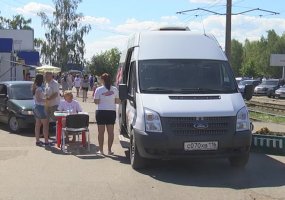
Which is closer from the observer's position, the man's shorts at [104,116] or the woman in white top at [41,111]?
the man's shorts at [104,116]

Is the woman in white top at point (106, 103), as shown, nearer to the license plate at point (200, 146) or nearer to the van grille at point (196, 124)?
the van grille at point (196, 124)

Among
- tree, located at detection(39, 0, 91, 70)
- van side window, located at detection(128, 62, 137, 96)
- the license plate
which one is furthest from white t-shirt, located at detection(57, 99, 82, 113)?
tree, located at detection(39, 0, 91, 70)

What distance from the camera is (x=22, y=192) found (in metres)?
7.71

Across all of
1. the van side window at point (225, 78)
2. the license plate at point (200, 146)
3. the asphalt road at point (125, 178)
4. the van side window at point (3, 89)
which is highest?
the van side window at point (225, 78)

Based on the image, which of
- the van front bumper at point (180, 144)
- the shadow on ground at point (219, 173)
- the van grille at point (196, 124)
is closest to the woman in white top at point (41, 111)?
the shadow on ground at point (219, 173)

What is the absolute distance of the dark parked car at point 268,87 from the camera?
46.5m

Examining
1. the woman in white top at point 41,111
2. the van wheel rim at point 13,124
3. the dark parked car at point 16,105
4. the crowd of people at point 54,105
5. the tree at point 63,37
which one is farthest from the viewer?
the tree at point 63,37

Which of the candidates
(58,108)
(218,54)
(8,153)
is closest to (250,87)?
(218,54)

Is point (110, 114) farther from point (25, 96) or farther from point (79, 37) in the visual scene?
point (79, 37)

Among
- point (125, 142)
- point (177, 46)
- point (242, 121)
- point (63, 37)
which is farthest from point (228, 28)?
point (63, 37)

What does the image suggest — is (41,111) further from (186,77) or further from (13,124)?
(186,77)

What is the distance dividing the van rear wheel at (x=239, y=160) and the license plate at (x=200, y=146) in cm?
71

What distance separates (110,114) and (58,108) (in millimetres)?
1840

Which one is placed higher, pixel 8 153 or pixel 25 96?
pixel 25 96
